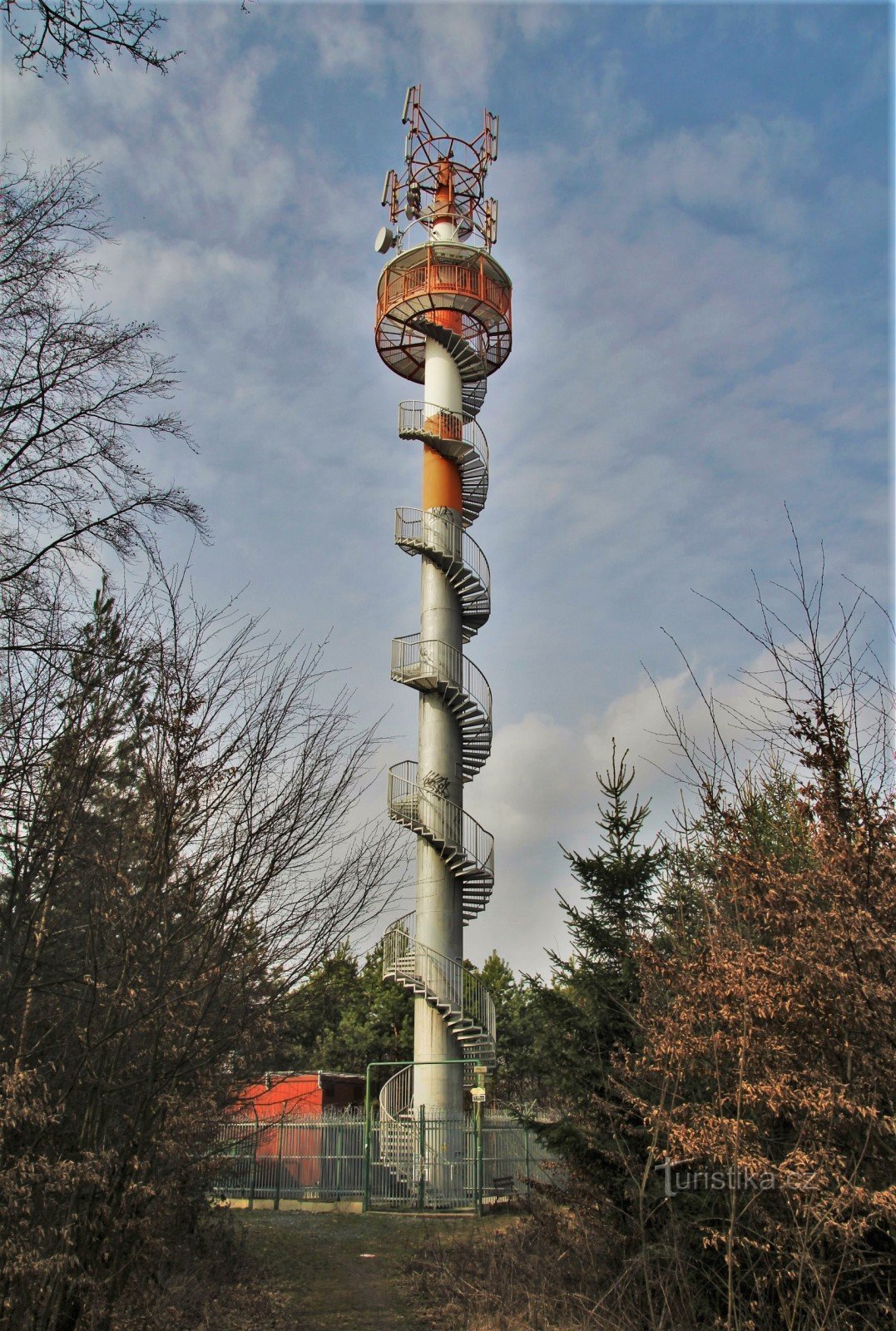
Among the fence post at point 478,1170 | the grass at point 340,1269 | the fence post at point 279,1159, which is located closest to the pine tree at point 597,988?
the grass at point 340,1269

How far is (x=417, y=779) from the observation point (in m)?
22.6

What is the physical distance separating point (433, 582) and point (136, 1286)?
59.5ft

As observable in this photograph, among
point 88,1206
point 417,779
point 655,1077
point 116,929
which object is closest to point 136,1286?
point 88,1206

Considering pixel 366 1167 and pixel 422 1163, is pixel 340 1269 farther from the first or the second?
pixel 366 1167

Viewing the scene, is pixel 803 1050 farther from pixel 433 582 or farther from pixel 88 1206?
pixel 433 582

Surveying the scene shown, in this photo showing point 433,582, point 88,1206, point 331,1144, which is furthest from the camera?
point 433,582

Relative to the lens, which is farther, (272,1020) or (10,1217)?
(272,1020)

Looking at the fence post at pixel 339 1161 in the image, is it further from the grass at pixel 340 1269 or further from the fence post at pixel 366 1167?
the grass at pixel 340 1269

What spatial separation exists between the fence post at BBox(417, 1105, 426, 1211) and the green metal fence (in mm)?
17

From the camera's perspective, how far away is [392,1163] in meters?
20.4

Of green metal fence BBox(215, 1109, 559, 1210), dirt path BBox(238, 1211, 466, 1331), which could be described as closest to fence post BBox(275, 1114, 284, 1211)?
green metal fence BBox(215, 1109, 559, 1210)

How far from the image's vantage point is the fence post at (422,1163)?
1961 cm

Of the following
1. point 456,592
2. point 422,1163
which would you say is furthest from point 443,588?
point 422,1163

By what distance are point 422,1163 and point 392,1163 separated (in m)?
0.75
